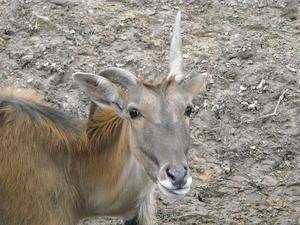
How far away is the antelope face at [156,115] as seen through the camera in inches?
334

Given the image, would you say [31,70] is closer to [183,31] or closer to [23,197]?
[183,31]

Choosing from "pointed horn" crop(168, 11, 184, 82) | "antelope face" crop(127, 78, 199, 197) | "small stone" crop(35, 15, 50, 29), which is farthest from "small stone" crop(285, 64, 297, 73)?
"antelope face" crop(127, 78, 199, 197)

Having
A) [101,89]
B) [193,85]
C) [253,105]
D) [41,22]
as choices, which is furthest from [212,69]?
[101,89]

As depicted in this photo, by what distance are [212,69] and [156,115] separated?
4.36 metres

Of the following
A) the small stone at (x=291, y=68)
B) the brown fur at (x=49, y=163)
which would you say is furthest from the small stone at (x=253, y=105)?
the brown fur at (x=49, y=163)

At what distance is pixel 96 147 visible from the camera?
9672 mm

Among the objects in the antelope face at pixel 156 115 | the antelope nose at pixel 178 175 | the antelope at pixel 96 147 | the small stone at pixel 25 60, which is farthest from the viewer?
the small stone at pixel 25 60

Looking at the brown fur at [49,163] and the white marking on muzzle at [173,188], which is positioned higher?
the white marking on muzzle at [173,188]

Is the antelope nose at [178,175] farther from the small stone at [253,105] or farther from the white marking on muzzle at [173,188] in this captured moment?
the small stone at [253,105]

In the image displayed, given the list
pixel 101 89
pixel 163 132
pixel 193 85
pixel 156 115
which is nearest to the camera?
pixel 163 132

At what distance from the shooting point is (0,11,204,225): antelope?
29.0ft

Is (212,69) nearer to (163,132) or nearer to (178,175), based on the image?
(163,132)

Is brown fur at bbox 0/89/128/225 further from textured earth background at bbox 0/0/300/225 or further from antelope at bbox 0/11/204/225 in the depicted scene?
textured earth background at bbox 0/0/300/225

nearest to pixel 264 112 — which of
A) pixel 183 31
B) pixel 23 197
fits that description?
pixel 183 31
